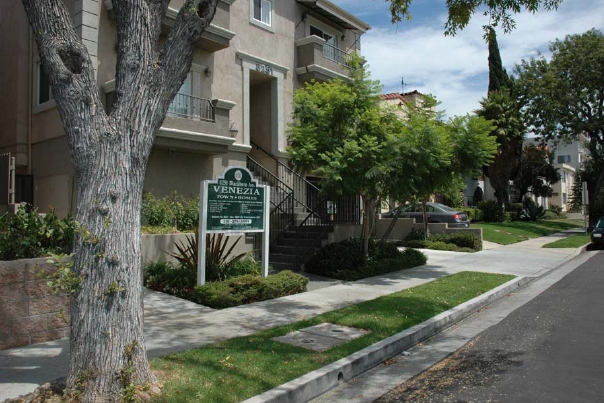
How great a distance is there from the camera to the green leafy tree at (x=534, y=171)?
148 feet

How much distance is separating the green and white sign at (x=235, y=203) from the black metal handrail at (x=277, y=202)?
4.02m

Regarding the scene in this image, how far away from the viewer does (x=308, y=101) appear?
12.9 m

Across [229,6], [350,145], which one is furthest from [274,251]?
[229,6]

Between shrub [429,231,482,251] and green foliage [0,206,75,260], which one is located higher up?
green foliage [0,206,75,260]

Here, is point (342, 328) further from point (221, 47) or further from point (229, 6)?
point (229, 6)

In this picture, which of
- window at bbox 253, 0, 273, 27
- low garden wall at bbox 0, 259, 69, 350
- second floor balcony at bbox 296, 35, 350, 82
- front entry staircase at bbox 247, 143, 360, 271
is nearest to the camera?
low garden wall at bbox 0, 259, 69, 350

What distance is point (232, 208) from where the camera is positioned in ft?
33.2

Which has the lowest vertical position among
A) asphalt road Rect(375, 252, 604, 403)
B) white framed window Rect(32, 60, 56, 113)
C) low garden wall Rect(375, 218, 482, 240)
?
asphalt road Rect(375, 252, 604, 403)

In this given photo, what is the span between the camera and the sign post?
9.52 m

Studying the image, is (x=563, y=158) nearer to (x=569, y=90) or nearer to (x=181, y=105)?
(x=569, y=90)

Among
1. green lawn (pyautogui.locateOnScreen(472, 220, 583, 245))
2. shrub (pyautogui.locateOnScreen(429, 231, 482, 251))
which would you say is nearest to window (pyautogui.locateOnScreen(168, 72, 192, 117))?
shrub (pyautogui.locateOnScreen(429, 231, 482, 251))

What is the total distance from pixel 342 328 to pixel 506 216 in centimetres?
3031

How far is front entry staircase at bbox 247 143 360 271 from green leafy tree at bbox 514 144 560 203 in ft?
109

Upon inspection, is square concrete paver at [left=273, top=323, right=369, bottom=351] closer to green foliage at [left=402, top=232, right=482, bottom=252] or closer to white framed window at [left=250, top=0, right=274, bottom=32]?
white framed window at [left=250, top=0, right=274, bottom=32]
